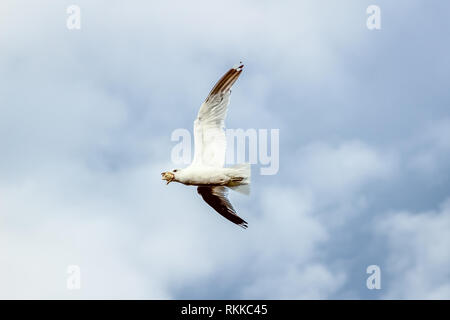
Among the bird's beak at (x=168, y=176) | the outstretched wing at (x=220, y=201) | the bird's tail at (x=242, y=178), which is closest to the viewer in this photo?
the bird's tail at (x=242, y=178)

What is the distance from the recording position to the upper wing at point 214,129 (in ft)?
82.2

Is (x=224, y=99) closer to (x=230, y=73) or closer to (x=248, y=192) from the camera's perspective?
(x=230, y=73)

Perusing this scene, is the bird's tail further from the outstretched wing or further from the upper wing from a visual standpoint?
the outstretched wing

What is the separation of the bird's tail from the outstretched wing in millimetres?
1835

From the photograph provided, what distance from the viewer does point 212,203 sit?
26.9m

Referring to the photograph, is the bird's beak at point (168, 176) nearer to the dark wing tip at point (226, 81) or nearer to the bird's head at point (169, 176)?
the bird's head at point (169, 176)

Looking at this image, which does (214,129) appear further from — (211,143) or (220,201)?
(220,201)

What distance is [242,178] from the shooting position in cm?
2483

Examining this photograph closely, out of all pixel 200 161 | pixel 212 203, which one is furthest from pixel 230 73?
pixel 212 203

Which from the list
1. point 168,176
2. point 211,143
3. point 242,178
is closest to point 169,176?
point 168,176

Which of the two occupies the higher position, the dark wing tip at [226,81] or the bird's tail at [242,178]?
the dark wing tip at [226,81]

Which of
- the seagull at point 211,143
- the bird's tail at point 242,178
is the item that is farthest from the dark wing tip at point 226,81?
the bird's tail at point 242,178

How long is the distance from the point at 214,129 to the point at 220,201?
277 cm

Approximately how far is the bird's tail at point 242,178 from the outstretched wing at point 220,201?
6.02 feet
